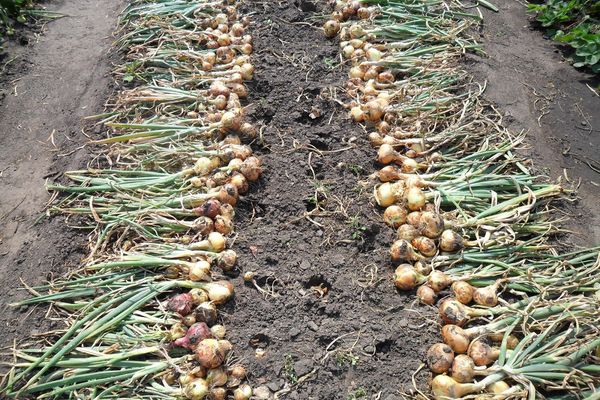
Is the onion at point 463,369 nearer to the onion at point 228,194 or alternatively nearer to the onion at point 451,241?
the onion at point 451,241

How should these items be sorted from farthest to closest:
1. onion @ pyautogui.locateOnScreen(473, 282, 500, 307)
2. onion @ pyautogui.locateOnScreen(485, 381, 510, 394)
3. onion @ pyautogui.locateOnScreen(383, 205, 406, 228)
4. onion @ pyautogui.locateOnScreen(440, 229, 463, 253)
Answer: onion @ pyautogui.locateOnScreen(383, 205, 406, 228), onion @ pyautogui.locateOnScreen(440, 229, 463, 253), onion @ pyautogui.locateOnScreen(473, 282, 500, 307), onion @ pyautogui.locateOnScreen(485, 381, 510, 394)

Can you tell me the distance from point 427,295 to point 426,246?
32 centimetres

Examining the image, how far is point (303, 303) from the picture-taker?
2.67m

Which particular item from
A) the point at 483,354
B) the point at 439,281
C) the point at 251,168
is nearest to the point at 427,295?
the point at 439,281

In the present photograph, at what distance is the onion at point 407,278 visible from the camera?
268cm

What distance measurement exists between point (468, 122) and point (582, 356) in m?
1.87

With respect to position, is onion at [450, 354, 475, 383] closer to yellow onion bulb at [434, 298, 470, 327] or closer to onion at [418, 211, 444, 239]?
yellow onion bulb at [434, 298, 470, 327]

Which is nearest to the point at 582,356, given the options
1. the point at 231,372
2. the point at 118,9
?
the point at 231,372

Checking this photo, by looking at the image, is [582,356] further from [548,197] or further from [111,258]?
[111,258]

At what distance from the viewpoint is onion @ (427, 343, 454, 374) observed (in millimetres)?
2309

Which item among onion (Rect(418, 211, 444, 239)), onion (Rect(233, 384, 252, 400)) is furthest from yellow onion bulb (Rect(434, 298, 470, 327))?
onion (Rect(233, 384, 252, 400))

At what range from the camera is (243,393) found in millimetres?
2279

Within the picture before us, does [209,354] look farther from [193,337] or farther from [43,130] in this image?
[43,130]

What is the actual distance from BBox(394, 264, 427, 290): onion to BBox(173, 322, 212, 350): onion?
112 cm
